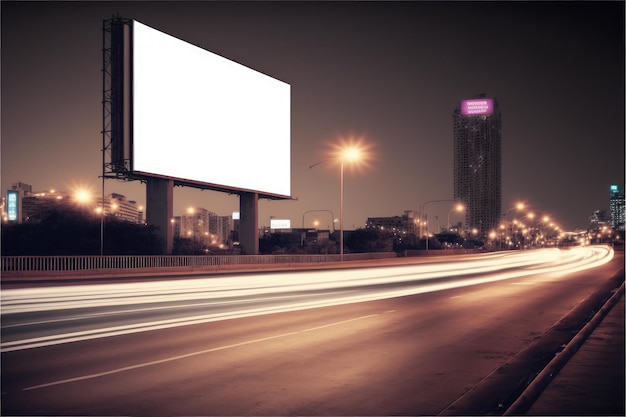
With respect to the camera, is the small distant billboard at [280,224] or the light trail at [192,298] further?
the small distant billboard at [280,224]

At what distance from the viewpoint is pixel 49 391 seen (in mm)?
7590

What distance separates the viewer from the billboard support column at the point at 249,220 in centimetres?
5788

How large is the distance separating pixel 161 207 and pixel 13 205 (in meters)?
15.0

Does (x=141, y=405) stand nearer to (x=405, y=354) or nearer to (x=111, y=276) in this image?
(x=405, y=354)

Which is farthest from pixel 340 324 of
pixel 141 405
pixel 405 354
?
pixel 141 405

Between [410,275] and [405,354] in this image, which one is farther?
[410,275]

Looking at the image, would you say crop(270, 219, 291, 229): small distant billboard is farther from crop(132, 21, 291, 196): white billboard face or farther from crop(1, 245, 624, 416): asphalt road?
crop(1, 245, 624, 416): asphalt road

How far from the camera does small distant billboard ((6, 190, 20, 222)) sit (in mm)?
50747

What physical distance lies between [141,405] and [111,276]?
26.4m

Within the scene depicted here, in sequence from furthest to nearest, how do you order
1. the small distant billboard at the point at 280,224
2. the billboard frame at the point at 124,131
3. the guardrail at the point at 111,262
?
1. the small distant billboard at the point at 280,224
2. the billboard frame at the point at 124,131
3. the guardrail at the point at 111,262

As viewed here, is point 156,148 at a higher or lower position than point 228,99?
lower

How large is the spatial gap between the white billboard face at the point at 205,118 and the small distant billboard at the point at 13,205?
1409 centimetres

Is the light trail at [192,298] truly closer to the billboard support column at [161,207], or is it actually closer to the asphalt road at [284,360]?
the asphalt road at [284,360]

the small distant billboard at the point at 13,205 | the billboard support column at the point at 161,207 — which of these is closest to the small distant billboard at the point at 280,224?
the small distant billboard at the point at 13,205
